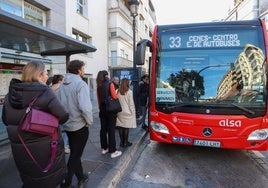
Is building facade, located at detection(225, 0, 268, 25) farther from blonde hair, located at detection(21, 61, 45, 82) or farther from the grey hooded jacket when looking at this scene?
blonde hair, located at detection(21, 61, 45, 82)

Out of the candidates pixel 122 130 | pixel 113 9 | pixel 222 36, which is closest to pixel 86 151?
pixel 122 130

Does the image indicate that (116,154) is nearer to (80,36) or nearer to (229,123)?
(229,123)

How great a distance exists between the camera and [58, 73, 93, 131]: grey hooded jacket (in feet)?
9.91

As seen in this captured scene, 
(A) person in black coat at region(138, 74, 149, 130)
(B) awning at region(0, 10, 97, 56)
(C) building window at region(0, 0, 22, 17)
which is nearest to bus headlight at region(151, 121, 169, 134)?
(B) awning at region(0, 10, 97, 56)

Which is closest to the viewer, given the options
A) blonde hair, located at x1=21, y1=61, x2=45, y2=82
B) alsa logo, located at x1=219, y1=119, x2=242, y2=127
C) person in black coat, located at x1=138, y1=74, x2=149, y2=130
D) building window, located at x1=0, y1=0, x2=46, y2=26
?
blonde hair, located at x1=21, y1=61, x2=45, y2=82

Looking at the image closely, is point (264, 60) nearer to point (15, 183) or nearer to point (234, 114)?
point (234, 114)

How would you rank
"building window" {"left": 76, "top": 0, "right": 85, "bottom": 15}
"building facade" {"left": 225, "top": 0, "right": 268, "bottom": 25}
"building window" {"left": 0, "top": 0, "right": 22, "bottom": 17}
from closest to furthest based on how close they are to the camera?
1. "building window" {"left": 0, "top": 0, "right": 22, "bottom": 17}
2. "building window" {"left": 76, "top": 0, "right": 85, "bottom": 15}
3. "building facade" {"left": 225, "top": 0, "right": 268, "bottom": 25}

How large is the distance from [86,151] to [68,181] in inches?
73.7

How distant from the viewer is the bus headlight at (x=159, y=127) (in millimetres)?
4820

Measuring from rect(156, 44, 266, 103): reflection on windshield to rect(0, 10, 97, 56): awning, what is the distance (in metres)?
1.96

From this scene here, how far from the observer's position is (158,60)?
495 cm

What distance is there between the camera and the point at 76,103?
3.07 meters

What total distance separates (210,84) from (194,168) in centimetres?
165

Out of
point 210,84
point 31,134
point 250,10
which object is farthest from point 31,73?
point 250,10
